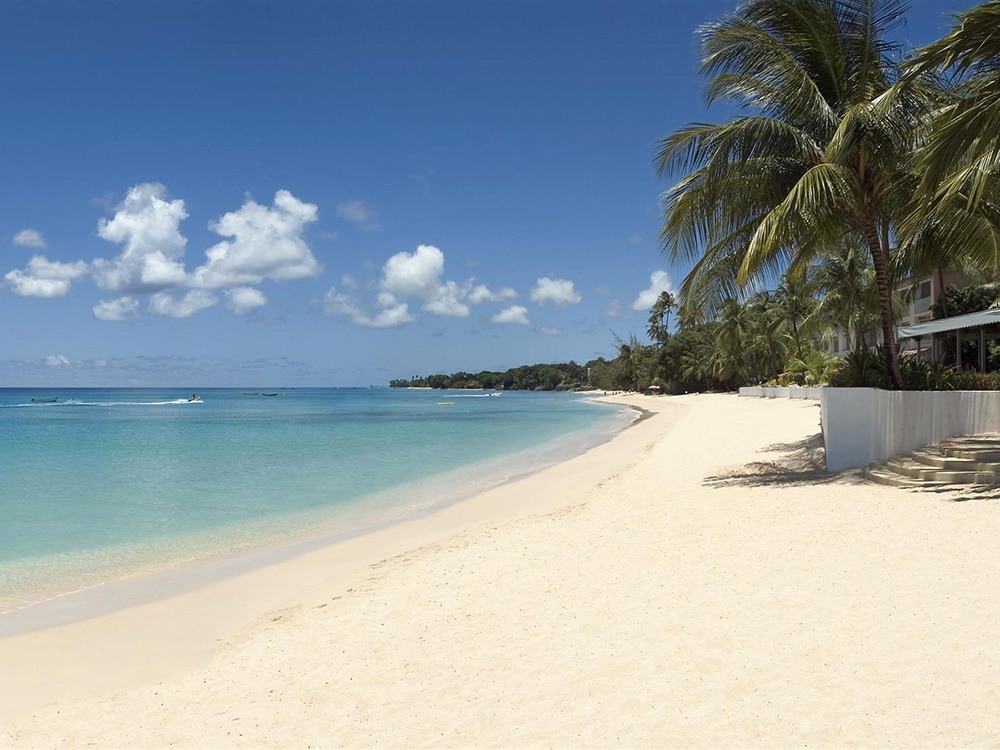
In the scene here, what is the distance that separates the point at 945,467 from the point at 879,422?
1337 mm

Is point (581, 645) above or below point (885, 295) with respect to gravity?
below

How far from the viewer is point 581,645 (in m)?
4.29

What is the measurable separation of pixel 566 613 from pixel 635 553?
1843mm

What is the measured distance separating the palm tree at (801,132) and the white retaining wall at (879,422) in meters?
0.72

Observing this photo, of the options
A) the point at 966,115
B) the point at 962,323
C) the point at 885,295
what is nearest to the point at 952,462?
the point at 885,295

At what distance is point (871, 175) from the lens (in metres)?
10.6

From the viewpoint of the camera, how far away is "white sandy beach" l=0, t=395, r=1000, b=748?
3.32 m

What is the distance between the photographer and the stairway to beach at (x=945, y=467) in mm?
8633

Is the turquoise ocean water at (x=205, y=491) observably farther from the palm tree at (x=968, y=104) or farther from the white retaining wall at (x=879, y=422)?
the palm tree at (x=968, y=104)

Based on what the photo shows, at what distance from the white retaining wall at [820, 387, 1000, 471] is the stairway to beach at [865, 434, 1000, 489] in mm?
415

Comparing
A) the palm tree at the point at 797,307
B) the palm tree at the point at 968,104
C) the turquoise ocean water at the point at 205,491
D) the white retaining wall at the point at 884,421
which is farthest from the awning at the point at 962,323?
the palm tree at the point at 797,307

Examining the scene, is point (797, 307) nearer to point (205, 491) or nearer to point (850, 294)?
point (850, 294)

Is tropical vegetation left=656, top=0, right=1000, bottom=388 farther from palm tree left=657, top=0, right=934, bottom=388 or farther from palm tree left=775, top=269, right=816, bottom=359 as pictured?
palm tree left=775, top=269, right=816, bottom=359

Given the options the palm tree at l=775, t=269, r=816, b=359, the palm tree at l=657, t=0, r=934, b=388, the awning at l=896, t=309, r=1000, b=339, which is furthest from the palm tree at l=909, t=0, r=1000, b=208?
the palm tree at l=775, t=269, r=816, b=359
